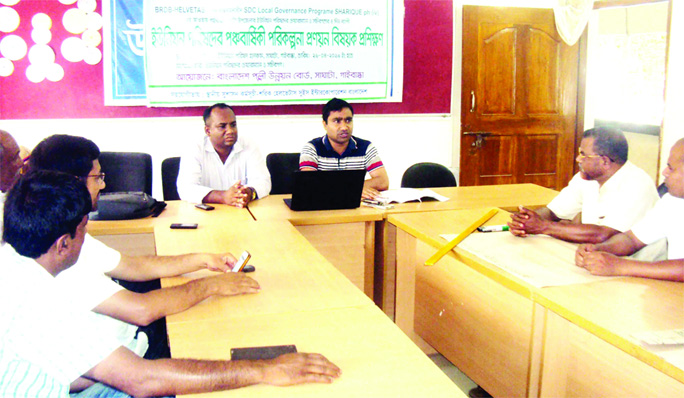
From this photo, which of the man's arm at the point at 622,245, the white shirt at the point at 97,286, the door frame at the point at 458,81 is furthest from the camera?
the door frame at the point at 458,81

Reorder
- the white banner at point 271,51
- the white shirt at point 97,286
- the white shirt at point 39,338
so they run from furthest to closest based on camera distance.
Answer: the white banner at point 271,51, the white shirt at point 97,286, the white shirt at point 39,338

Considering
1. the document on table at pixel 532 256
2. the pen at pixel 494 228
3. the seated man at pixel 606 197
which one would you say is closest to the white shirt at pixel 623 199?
the seated man at pixel 606 197

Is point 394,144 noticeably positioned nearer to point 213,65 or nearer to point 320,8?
point 320,8

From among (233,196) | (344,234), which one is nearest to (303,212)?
(344,234)

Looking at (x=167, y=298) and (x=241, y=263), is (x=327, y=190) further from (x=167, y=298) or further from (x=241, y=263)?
(x=167, y=298)

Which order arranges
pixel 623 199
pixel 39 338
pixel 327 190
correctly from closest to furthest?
pixel 39 338
pixel 623 199
pixel 327 190

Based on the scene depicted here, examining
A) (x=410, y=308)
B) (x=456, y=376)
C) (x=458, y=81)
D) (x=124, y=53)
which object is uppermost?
(x=124, y=53)

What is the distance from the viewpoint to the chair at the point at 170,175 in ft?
11.5

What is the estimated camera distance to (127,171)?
3.35 meters

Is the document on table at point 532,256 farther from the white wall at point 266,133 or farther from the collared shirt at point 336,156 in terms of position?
the white wall at point 266,133

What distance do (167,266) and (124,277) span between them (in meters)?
0.15

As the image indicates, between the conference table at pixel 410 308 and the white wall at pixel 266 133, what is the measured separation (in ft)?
5.08

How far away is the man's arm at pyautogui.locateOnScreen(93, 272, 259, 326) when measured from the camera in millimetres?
1570

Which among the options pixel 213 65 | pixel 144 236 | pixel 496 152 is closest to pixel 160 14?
pixel 213 65
